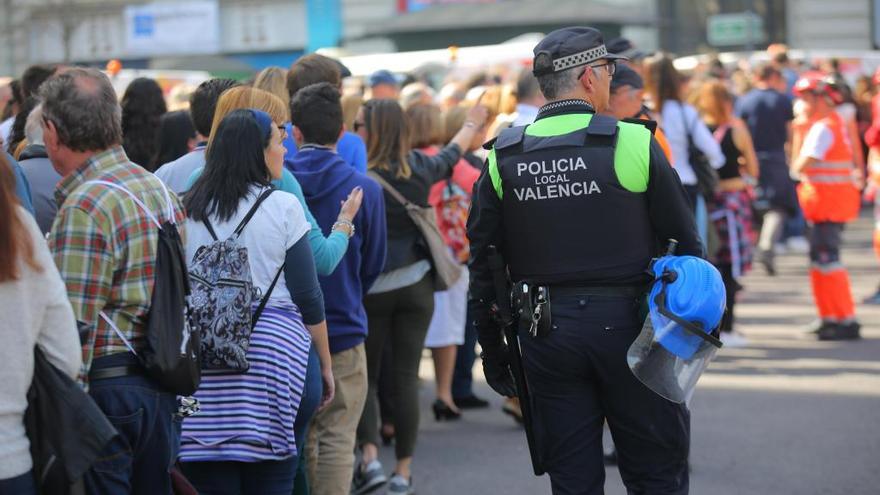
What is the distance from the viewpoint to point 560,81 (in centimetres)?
455

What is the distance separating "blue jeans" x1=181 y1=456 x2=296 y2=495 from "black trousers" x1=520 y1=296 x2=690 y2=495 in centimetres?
92

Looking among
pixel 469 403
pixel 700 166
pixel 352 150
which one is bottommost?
pixel 469 403

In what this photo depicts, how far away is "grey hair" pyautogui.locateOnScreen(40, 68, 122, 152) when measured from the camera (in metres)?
3.93

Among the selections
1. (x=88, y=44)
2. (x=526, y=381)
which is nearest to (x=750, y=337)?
(x=526, y=381)

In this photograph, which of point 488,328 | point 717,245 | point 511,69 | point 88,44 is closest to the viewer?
point 488,328

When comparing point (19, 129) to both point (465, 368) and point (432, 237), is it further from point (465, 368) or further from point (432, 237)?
point (465, 368)

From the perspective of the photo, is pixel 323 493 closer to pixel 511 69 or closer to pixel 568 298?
pixel 568 298

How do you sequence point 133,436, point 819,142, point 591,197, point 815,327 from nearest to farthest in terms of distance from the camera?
point 133,436 < point 591,197 < point 819,142 < point 815,327

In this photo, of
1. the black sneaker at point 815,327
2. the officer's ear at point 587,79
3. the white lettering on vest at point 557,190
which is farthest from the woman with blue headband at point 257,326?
the black sneaker at point 815,327

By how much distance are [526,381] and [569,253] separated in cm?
53

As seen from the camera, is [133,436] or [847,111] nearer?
[133,436]

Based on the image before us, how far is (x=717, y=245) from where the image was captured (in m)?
9.40

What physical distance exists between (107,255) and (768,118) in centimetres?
1216

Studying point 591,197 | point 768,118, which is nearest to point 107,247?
point 591,197
